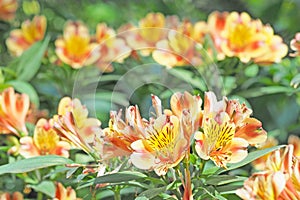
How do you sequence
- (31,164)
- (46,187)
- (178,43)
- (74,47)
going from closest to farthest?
(31,164) < (46,187) < (178,43) < (74,47)

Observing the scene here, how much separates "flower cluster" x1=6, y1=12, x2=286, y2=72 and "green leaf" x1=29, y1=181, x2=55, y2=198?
12.0 inches

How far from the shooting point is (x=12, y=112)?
1.17m

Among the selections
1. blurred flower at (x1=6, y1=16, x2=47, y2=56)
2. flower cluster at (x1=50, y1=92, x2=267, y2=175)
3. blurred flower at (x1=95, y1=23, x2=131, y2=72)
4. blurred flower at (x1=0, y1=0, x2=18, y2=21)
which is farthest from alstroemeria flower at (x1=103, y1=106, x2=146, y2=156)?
blurred flower at (x1=0, y1=0, x2=18, y2=21)

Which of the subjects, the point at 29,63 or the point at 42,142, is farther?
the point at 29,63

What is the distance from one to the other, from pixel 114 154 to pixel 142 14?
1432 mm

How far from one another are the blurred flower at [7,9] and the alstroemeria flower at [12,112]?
85 cm

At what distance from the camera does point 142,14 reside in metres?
2.27

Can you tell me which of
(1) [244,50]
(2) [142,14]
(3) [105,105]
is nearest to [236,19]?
(1) [244,50]

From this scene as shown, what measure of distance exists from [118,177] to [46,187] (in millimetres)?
302

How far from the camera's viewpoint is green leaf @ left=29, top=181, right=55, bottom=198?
1.12 meters

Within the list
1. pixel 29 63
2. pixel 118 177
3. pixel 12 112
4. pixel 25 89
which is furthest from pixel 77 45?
pixel 118 177

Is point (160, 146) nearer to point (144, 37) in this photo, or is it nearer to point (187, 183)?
point (187, 183)

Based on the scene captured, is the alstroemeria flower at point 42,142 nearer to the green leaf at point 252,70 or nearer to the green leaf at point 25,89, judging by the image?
the green leaf at point 25,89

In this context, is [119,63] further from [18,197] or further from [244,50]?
[18,197]
